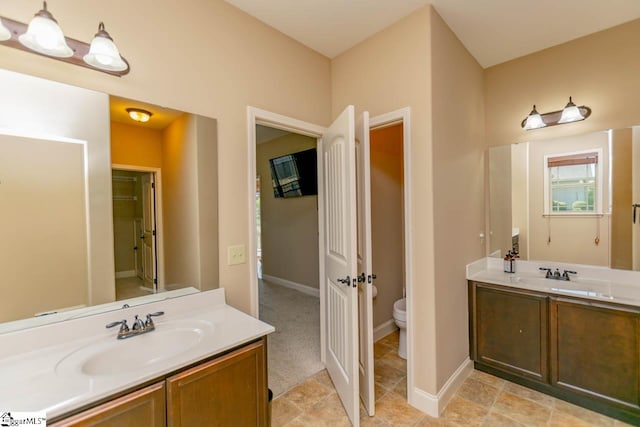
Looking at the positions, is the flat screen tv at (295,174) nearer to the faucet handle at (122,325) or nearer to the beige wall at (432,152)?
the beige wall at (432,152)

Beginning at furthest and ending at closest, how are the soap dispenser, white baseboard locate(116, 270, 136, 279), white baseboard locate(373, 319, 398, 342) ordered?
1. white baseboard locate(373, 319, 398, 342)
2. the soap dispenser
3. white baseboard locate(116, 270, 136, 279)

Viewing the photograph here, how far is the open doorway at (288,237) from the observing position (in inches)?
137

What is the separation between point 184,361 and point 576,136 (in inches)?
125

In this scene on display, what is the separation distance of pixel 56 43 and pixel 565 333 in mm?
3321

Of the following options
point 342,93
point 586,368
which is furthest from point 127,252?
point 586,368

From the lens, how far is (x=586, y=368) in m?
1.91

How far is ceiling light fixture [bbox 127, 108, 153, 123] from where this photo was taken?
1458 mm

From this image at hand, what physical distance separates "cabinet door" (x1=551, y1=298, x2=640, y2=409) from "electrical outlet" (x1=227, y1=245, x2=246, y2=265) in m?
2.25

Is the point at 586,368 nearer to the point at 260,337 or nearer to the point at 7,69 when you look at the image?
the point at 260,337

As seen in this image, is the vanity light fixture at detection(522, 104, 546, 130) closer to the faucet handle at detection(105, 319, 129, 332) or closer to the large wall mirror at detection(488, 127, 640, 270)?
the large wall mirror at detection(488, 127, 640, 270)

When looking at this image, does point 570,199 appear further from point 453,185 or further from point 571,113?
point 453,185

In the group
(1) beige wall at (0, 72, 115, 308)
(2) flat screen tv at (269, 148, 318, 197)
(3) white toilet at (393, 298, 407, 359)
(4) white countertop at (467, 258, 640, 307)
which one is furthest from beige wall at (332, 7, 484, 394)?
(2) flat screen tv at (269, 148, 318, 197)

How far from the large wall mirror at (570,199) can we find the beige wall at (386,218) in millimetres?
920

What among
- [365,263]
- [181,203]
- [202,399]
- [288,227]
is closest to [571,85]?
[365,263]
